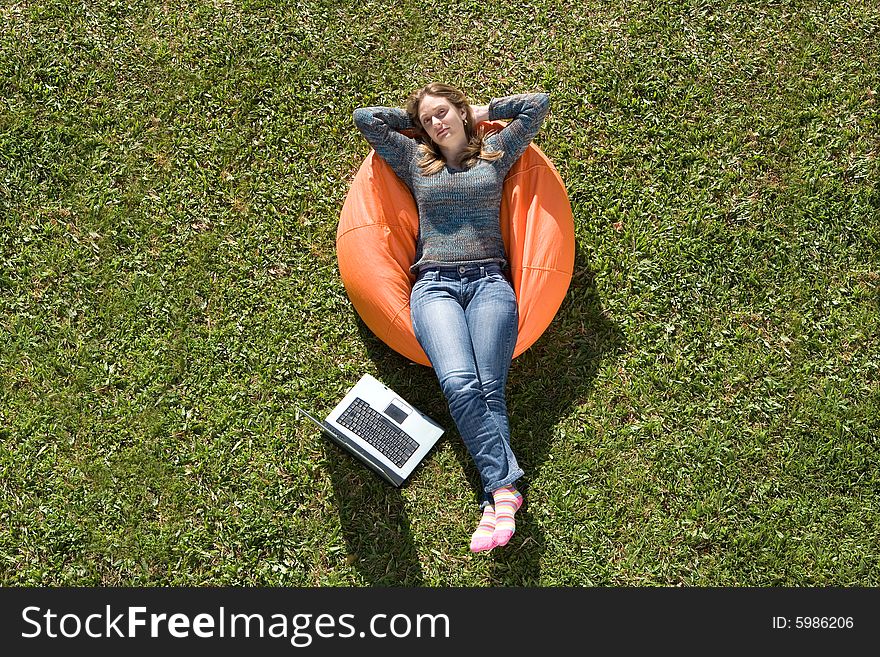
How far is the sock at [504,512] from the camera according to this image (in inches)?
155

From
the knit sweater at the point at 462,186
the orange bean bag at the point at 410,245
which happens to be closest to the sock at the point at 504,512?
the orange bean bag at the point at 410,245

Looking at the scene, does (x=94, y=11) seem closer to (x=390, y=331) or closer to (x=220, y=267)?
(x=220, y=267)

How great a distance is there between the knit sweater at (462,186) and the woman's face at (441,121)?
15 cm

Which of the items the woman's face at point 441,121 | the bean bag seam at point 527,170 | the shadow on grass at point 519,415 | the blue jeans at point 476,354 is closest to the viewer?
the blue jeans at point 476,354

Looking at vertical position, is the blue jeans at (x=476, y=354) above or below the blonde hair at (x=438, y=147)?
below

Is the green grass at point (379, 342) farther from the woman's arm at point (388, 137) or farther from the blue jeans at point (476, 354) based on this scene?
the woman's arm at point (388, 137)

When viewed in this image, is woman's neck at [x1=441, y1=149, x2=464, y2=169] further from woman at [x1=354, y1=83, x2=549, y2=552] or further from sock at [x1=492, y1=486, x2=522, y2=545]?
sock at [x1=492, y1=486, x2=522, y2=545]

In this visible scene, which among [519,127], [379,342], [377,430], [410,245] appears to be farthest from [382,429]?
[519,127]

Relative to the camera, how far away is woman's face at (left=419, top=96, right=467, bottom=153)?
4.15m

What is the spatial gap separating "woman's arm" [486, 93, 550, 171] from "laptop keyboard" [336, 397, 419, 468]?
1.57 metres

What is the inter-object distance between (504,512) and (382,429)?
818 mm

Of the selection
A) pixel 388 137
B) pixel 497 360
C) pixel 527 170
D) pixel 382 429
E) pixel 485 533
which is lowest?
pixel 485 533

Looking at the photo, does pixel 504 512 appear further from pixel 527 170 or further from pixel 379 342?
pixel 527 170

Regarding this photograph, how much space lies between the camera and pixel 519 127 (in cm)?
421
